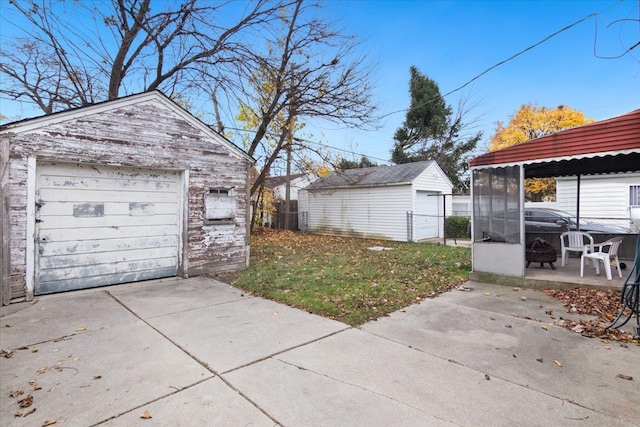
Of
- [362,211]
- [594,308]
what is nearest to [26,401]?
[594,308]

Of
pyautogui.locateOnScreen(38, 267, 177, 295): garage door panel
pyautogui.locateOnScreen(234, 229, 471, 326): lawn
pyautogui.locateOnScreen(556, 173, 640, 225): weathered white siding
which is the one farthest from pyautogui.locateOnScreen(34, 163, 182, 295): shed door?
pyautogui.locateOnScreen(556, 173, 640, 225): weathered white siding

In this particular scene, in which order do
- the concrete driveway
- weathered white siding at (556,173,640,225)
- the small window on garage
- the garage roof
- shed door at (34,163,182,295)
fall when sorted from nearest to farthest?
1. the concrete driveway
2. the garage roof
3. shed door at (34,163,182,295)
4. the small window on garage
5. weathered white siding at (556,173,640,225)

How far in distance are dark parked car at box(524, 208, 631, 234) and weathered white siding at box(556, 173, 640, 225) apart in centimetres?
293

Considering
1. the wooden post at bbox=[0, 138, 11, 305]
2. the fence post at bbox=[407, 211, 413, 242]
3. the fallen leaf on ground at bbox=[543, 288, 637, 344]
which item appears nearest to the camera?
the fallen leaf on ground at bbox=[543, 288, 637, 344]

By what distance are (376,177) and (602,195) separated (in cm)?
917

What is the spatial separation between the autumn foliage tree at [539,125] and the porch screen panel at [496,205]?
1780 centimetres

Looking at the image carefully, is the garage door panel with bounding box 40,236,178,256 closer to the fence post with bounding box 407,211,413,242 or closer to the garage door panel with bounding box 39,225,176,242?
the garage door panel with bounding box 39,225,176,242

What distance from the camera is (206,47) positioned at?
32.9 ft

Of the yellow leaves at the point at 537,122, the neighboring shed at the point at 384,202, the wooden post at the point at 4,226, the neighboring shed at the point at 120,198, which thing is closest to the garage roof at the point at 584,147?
the neighboring shed at the point at 120,198

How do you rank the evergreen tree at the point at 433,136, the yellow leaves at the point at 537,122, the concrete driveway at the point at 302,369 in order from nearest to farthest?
the concrete driveway at the point at 302,369, the yellow leaves at the point at 537,122, the evergreen tree at the point at 433,136

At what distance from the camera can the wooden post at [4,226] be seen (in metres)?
4.71

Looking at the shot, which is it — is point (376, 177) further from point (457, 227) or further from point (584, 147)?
point (584, 147)

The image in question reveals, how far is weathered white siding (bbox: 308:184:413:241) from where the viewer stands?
13883 mm

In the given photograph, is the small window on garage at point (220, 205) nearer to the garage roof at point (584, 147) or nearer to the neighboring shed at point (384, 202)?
the garage roof at point (584, 147)
